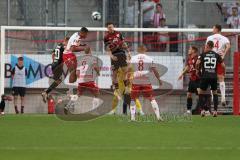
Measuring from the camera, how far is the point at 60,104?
68.6 feet

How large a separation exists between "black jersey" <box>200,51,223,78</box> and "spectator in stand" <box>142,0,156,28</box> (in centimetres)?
639

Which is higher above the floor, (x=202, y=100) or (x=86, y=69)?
(x=86, y=69)

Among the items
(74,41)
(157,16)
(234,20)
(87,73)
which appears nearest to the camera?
(74,41)

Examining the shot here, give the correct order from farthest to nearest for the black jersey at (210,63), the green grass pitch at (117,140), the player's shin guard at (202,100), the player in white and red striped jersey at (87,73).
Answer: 1. the player in white and red striped jersey at (87,73)
2. the player's shin guard at (202,100)
3. the black jersey at (210,63)
4. the green grass pitch at (117,140)

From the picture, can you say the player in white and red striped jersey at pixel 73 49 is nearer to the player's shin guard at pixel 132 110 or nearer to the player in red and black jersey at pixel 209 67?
the player in red and black jersey at pixel 209 67

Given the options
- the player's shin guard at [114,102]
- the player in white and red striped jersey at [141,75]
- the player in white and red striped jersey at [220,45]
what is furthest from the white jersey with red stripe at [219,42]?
the player's shin guard at [114,102]

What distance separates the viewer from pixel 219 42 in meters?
20.1

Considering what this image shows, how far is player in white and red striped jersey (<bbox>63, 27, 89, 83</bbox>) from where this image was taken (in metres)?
19.7

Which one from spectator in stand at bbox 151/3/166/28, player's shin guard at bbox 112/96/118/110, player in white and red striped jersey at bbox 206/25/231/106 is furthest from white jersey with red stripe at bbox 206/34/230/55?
spectator in stand at bbox 151/3/166/28

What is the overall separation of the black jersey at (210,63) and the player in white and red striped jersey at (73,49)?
3.16m

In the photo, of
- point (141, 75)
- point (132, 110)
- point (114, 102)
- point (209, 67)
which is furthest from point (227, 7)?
point (132, 110)

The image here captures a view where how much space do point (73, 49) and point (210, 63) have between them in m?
3.70

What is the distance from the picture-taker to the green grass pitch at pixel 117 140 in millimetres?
10352

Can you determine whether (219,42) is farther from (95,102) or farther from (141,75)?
(95,102)
